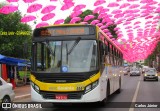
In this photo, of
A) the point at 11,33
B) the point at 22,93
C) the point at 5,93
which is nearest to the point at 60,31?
the point at 5,93

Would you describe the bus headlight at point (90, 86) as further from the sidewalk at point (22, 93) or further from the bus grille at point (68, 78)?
the sidewalk at point (22, 93)

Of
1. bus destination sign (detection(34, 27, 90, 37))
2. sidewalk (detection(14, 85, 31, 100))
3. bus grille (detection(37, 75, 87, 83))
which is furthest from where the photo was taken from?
sidewalk (detection(14, 85, 31, 100))

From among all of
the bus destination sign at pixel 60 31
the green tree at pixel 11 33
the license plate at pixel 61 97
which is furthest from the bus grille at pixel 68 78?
the green tree at pixel 11 33

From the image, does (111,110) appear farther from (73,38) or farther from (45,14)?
(45,14)

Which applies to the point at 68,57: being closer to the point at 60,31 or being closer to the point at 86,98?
the point at 60,31

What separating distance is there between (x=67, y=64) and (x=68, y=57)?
0.24 m

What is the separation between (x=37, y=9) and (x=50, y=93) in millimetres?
10504

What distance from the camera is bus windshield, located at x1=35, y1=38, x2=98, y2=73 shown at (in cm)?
1179

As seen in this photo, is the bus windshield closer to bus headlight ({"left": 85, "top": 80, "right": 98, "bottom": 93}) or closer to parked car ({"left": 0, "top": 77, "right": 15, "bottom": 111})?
bus headlight ({"left": 85, "top": 80, "right": 98, "bottom": 93})

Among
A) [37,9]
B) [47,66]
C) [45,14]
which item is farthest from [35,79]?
[45,14]

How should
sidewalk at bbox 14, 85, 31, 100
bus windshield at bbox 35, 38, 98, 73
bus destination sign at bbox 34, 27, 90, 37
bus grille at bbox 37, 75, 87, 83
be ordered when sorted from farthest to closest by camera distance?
sidewalk at bbox 14, 85, 31, 100 → bus destination sign at bbox 34, 27, 90, 37 → bus windshield at bbox 35, 38, 98, 73 → bus grille at bbox 37, 75, 87, 83

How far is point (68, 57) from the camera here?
11867mm

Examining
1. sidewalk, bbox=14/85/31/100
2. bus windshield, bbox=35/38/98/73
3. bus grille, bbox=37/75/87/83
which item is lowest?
sidewalk, bbox=14/85/31/100

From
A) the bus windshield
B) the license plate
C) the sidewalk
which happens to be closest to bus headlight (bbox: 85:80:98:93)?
the bus windshield
